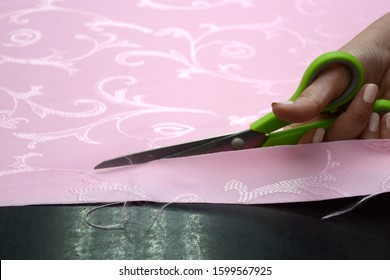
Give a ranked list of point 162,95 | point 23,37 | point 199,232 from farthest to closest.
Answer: point 23,37
point 162,95
point 199,232

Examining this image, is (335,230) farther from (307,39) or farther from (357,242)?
(307,39)

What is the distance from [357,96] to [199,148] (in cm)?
21

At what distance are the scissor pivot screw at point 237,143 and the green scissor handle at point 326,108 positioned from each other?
22 millimetres

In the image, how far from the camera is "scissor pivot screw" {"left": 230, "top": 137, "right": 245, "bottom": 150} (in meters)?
0.68

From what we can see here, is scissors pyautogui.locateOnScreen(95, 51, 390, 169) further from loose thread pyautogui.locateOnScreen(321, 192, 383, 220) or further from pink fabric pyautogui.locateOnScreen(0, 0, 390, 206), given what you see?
loose thread pyautogui.locateOnScreen(321, 192, 383, 220)

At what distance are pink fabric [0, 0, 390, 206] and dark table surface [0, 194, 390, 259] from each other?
0.02 m

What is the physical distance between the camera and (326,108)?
0.70 meters

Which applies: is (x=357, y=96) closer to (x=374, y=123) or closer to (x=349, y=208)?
(x=374, y=123)

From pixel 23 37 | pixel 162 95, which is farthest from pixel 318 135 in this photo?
pixel 23 37

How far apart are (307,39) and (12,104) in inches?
21.0

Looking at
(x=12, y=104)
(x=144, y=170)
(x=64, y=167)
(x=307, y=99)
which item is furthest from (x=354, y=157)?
(x=12, y=104)

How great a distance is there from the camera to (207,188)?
654mm

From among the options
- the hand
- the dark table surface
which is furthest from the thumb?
the dark table surface

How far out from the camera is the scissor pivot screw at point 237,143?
0.68 metres
